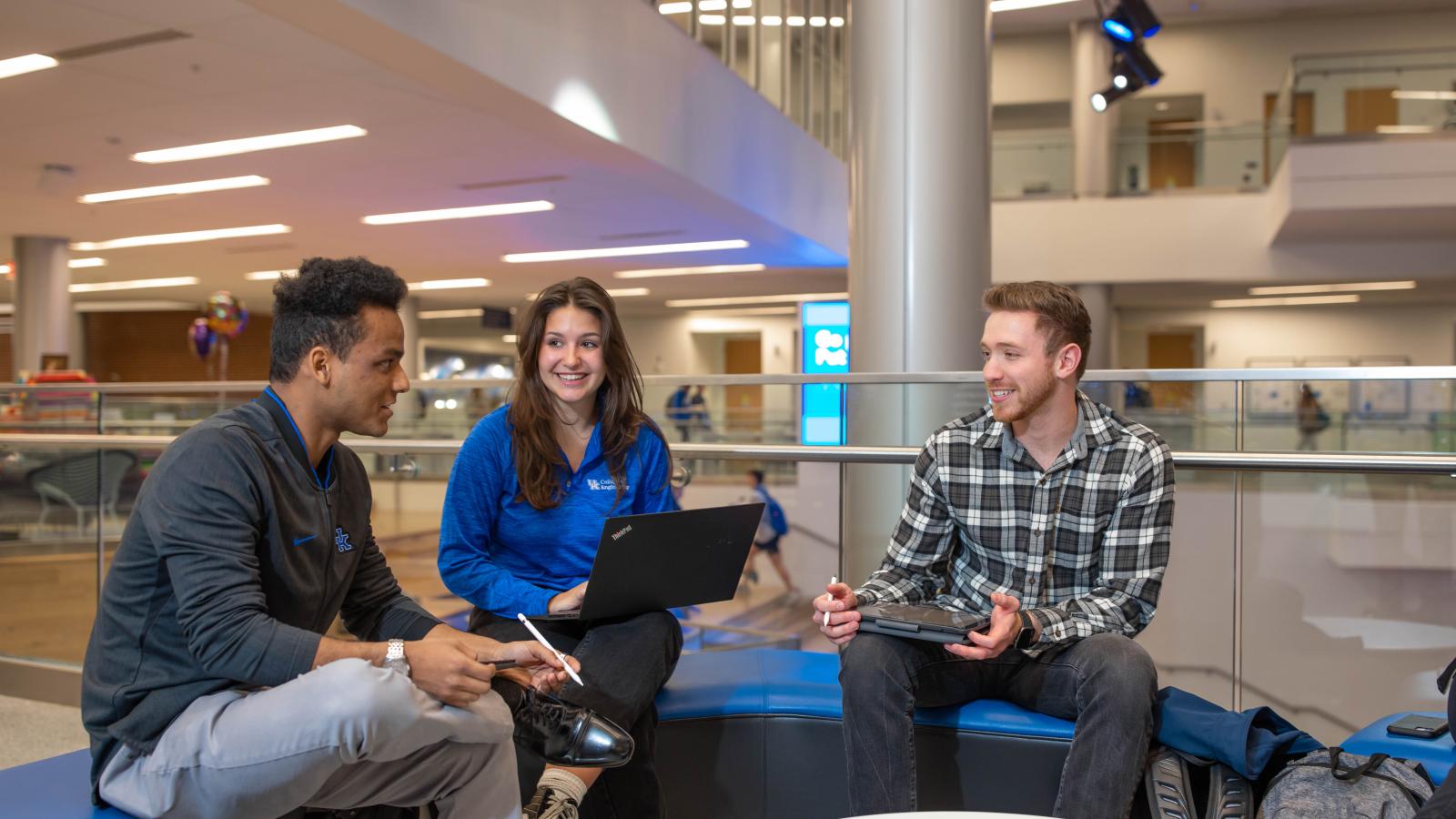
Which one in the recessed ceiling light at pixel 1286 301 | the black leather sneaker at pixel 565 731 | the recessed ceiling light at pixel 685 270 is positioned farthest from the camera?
the recessed ceiling light at pixel 1286 301

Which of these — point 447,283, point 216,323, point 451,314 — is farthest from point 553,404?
point 451,314

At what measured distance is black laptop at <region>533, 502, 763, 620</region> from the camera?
2.09m

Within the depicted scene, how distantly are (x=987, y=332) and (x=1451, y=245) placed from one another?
1397 cm

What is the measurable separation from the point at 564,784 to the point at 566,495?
2.07ft

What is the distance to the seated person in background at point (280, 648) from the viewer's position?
5.23ft

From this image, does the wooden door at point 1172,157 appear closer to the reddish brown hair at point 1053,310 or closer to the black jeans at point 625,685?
the reddish brown hair at point 1053,310

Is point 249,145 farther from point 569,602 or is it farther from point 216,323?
point 216,323

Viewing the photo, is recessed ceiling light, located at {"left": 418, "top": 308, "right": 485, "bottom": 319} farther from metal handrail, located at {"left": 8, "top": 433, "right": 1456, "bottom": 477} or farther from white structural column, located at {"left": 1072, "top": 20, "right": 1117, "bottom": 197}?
metal handrail, located at {"left": 8, "top": 433, "right": 1456, "bottom": 477}

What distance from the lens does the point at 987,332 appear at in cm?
235

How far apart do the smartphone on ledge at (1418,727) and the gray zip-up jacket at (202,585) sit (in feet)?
6.29

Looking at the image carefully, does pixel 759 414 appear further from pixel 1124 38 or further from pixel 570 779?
pixel 570 779

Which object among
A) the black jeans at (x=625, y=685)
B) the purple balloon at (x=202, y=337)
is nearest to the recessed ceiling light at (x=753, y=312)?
the purple balloon at (x=202, y=337)

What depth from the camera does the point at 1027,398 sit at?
228cm

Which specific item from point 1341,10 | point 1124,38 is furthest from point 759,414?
point 1341,10
